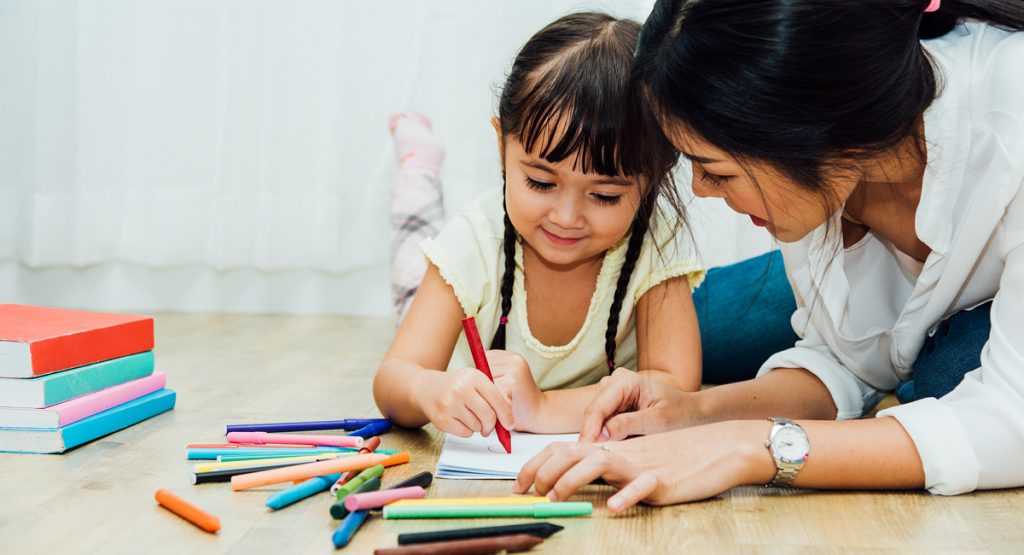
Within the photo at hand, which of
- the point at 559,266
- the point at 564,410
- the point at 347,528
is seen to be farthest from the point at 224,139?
the point at 347,528

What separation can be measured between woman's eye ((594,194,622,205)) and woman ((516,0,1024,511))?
0.18 m

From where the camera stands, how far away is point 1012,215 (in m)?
0.87

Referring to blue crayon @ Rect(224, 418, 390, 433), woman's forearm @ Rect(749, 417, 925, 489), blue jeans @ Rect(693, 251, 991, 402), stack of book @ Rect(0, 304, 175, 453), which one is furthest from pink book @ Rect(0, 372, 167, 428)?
blue jeans @ Rect(693, 251, 991, 402)

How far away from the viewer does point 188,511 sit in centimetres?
78

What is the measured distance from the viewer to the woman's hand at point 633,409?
0.95 meters

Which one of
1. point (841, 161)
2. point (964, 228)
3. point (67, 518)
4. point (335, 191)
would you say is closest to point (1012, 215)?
point (964, 228)

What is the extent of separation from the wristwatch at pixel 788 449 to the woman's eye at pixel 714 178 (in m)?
0.23

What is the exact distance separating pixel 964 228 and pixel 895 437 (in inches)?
8.4

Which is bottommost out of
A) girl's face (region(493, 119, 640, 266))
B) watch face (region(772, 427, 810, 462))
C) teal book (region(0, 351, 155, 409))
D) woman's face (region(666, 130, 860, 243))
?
teal book (region(0, 351, 155, 409))

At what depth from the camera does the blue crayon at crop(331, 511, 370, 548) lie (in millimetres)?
721

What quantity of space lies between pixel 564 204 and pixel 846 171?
323 millimetres

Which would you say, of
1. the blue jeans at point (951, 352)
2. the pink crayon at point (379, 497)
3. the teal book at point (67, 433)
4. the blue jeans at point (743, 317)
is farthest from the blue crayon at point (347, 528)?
the blue jeans at point (743, 317)

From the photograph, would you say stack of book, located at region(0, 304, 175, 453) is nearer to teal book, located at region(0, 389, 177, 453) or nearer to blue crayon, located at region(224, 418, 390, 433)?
teal book, located at region(0, 389, 177, 453)

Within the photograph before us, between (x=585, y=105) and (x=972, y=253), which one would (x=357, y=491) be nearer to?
(x=585, y=105)
